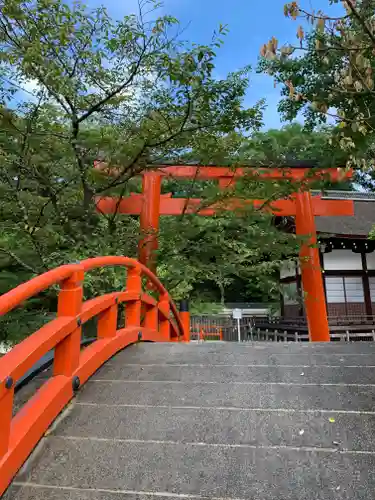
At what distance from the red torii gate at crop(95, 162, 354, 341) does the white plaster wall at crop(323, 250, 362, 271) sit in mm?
4571

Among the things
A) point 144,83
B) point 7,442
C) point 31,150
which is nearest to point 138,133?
point 144,83

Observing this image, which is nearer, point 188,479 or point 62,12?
point 188,479

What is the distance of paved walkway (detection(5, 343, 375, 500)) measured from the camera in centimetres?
135

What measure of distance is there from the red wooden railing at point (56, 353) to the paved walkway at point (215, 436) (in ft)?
0.27

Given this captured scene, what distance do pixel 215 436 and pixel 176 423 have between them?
0.22m

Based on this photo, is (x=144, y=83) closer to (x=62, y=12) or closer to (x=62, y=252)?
(x=62, y=12)

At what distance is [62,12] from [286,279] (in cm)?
1256

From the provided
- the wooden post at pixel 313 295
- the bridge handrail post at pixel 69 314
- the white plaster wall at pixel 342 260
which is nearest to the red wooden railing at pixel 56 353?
the bridge handrail post at pixel 69 314

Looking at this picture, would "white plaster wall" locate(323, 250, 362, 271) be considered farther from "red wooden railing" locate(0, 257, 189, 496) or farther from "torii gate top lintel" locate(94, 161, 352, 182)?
"red wooden railing" locate(0, 257, 189, 496)

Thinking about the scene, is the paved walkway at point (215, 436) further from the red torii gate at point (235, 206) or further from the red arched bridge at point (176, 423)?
the red torii gate at point (235, 206)

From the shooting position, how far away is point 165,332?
Answer: 4.93m

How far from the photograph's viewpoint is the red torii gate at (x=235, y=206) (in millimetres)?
5000

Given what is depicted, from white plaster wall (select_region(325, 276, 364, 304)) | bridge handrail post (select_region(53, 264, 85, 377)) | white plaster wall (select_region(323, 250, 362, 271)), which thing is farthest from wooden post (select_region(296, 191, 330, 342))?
bridge handrail post (select_region(53, 264, 85, 377))

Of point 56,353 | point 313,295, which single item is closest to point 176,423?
point 56,353
